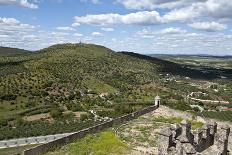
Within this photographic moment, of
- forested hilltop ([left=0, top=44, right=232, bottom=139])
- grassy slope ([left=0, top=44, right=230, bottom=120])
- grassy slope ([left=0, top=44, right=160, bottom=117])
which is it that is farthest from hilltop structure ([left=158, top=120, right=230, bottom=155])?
grassy slope ([left=0, top=44, right=230, bottom=120])

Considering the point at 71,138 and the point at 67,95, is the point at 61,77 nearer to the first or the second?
the point at 67,95

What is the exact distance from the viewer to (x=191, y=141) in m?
23.2

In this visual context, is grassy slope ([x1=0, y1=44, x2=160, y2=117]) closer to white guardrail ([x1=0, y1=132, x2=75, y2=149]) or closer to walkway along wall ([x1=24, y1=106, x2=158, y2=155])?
white guardrail ([x1=0, y1=132, x2=75, y2=149])

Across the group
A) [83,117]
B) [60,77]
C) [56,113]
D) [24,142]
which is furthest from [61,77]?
[24,142]

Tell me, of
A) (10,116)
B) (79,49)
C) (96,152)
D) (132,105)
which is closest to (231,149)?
(96,152)

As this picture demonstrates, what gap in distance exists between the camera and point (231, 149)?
2473cm

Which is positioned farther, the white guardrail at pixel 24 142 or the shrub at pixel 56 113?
the shrub at pixel 56 113

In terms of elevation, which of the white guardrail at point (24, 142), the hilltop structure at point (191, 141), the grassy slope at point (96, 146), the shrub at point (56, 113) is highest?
the hilltop structure at point (191, 141)

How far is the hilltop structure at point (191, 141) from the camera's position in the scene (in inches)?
650

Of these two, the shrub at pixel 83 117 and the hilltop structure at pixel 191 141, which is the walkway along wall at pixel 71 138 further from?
the shrub at pixel 83 117

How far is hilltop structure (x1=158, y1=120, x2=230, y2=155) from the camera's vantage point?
16514 millimetres

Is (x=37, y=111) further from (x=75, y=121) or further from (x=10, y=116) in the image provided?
(x=75, y=121)

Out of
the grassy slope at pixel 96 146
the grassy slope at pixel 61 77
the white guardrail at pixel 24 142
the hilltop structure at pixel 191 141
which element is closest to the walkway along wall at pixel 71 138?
the grassy slope at pixel 96 146

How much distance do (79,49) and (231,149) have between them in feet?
575
